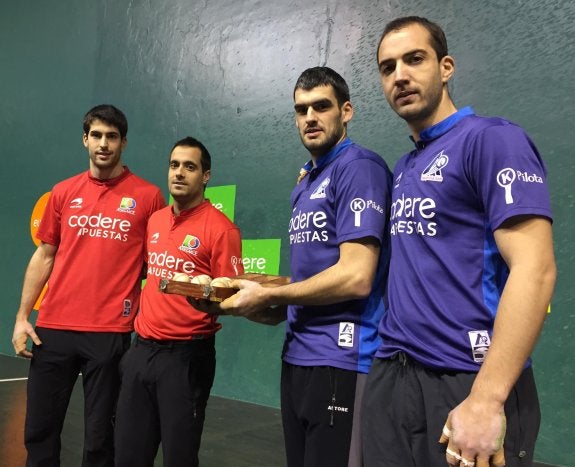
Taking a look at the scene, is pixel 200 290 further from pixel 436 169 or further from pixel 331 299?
pixel 436 169

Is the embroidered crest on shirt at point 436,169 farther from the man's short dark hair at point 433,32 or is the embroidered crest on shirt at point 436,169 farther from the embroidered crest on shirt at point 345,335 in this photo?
the embroidered crest on shirt at point 345,335

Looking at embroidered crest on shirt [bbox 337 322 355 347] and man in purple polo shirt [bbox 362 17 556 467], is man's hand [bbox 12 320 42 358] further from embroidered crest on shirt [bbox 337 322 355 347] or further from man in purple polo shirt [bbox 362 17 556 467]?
man in purple polo shirt [bbox 362 17 556 467]

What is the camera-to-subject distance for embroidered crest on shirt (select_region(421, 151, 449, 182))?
0.92 meters

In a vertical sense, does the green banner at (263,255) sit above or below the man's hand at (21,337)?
above

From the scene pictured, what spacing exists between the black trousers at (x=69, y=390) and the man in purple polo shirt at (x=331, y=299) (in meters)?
0.77

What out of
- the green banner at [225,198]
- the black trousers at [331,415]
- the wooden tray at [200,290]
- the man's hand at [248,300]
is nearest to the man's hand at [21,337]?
the wooden tray at [200,290]

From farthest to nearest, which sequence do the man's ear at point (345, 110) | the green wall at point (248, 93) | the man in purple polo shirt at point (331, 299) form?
1. the green wall at point (248, 93)
2. the man's ear at point (345, 110)
3. the man in purple polo shirt at point (331, 299)

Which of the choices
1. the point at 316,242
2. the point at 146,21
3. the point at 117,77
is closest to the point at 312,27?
the point at 146,21

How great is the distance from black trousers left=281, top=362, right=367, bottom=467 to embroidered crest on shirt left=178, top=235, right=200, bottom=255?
2.12 feet

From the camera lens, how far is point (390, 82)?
101 cm

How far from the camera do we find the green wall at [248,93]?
2.31 metres

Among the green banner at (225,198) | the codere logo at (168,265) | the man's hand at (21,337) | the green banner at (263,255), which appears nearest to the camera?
the codere logo at (168,265)

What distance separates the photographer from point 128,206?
6.25 ft

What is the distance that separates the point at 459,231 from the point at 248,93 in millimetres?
2846
